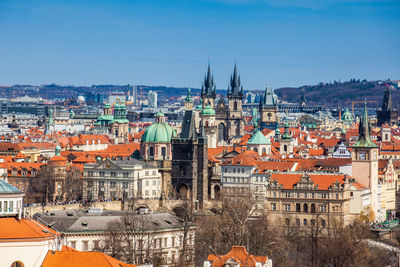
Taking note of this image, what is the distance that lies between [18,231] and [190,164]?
70803 mm

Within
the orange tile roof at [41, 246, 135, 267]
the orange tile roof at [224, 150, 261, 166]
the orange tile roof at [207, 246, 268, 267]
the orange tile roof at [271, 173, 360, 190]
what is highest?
the orange tile roof at [41, 246, 135, 267]

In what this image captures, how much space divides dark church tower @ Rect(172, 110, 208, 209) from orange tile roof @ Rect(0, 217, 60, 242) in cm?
6705

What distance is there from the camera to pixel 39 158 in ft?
468

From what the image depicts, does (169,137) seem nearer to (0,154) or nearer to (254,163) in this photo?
(254,163)

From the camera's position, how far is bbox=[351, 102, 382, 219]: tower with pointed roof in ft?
361

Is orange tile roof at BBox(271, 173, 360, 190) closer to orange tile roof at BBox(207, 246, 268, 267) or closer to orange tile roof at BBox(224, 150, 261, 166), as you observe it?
orange tile roof at BBox(224, 150, 261, 166)

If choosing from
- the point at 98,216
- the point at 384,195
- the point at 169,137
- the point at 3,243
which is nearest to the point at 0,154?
the point at 169,137

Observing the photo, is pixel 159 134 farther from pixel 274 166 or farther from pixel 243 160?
pixel 274 166

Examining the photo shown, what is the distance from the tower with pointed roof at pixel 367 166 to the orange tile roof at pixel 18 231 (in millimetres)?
64848

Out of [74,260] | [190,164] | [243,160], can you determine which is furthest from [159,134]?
[74,260]

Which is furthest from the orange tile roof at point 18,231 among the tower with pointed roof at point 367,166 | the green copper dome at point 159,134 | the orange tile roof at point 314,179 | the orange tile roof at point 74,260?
the green copper dome at point 159,134

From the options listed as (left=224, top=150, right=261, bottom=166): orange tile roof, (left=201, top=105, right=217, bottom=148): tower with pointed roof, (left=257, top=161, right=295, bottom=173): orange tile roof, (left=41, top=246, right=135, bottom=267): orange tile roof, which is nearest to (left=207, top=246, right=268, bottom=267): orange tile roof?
(left=41, top=246, right=135, bottom=267): orange tile roof

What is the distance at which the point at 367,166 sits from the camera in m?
111

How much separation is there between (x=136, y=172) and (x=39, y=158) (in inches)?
1201
